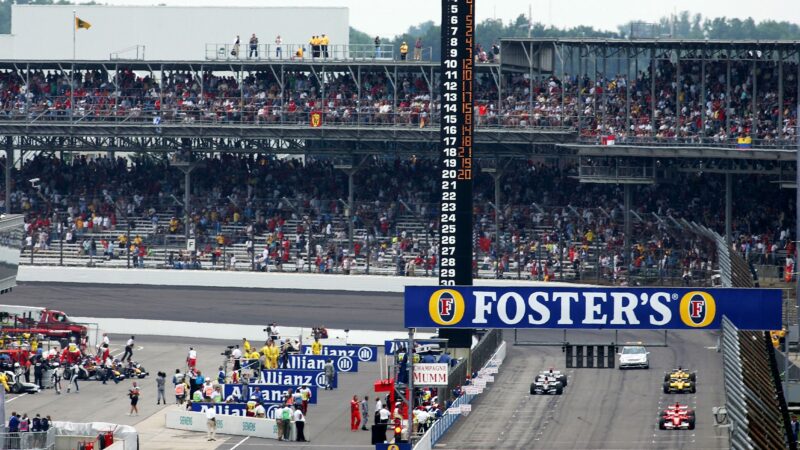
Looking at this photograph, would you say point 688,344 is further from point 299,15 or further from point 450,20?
point 299,15

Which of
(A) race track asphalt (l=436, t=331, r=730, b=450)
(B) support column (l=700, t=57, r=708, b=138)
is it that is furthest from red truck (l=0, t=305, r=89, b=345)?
(B) support column (l=700, t=57, r=708, b=138)

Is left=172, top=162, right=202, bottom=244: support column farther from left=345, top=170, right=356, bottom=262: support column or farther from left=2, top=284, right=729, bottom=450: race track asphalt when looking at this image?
left=345, top=170, right=356, bottom=262: support column

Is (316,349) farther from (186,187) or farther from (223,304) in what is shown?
(186,187)

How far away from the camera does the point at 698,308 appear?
38.6m

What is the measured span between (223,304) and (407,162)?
12.6 meters

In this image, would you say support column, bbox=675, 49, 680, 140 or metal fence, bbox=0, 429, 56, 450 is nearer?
metal fence, bbox=0, 429, 56, 450

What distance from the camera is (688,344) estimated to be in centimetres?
5984

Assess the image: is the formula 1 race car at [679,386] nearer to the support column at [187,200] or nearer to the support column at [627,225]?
the support column at [627,225]

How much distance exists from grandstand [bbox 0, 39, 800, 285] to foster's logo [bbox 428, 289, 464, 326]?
25.8 metres

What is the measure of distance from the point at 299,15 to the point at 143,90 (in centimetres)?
1939

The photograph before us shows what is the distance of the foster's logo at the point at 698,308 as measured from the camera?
127ft

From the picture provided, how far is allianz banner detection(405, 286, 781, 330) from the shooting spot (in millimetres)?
38781

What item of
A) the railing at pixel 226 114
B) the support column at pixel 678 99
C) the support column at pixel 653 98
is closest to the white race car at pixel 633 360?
the support column at pixel 653 98

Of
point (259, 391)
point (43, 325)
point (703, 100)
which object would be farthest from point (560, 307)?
point (703, 100)
